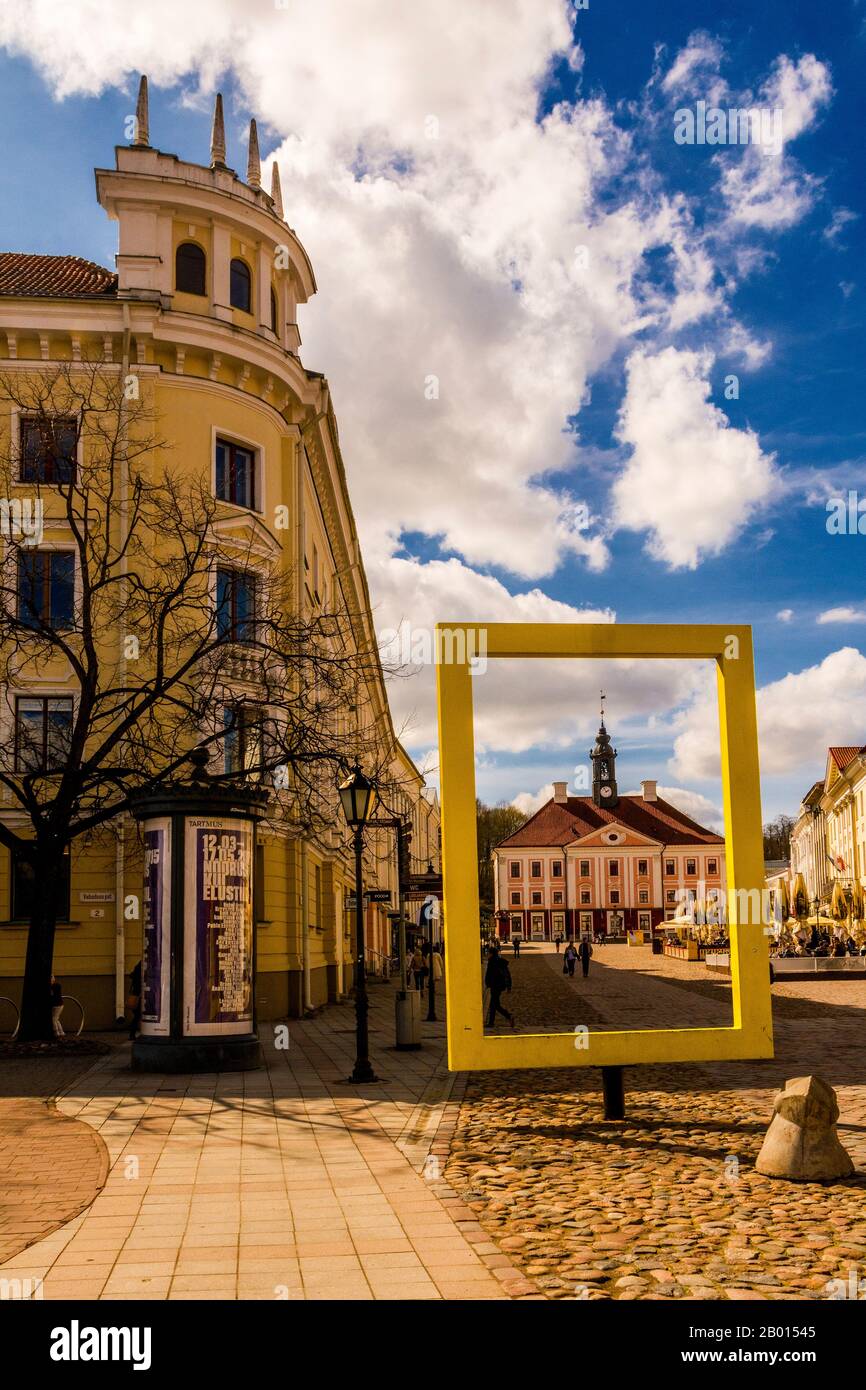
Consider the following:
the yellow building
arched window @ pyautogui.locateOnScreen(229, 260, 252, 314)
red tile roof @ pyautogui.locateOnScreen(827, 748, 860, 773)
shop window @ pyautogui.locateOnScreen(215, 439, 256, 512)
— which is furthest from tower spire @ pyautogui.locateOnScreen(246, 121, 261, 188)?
red tile roof @ pyautogui.locateOnScreen(827, 748, 860, 773)

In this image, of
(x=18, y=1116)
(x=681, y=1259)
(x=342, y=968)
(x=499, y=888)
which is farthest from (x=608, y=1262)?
(x=499, y=888)

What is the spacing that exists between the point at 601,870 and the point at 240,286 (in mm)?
98848

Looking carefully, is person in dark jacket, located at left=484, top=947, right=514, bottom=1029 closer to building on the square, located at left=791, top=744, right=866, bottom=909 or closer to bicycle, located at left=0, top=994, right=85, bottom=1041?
bicycle, located at left=0, top=994, right=85, bottom=1041

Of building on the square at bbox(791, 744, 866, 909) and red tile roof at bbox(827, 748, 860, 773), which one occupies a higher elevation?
red tile roof at bbox(827, 748, 860, 773)

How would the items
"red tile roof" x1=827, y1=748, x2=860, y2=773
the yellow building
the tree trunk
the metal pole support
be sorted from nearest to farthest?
the metal pole support, the tree trunk, the yellow building, "red tile roof" x1=827, y1=748, x2=860, y2=773

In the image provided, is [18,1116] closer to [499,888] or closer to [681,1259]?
[681,1259]

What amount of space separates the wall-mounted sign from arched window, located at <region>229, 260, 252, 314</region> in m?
15.4

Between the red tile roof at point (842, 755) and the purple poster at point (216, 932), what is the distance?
77.9 meters

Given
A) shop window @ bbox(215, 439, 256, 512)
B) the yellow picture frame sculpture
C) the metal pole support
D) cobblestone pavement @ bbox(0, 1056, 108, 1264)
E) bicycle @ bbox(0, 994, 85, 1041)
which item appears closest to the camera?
cobblestone pavement @ bbox(0, 1056, 108, 1264)

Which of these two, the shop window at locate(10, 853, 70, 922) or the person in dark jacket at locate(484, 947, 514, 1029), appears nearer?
the person in dark jacket at locate(484, 947, 514, 1029)

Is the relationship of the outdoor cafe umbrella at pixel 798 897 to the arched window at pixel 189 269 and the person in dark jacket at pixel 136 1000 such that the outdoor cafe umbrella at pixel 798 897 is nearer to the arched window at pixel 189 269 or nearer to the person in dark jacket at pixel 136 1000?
the arched window at pixel 189 269

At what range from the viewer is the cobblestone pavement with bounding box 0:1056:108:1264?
7.87 metres

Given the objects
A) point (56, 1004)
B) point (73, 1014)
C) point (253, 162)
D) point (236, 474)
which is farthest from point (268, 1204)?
point (253, 162)

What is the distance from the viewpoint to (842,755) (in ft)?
300
